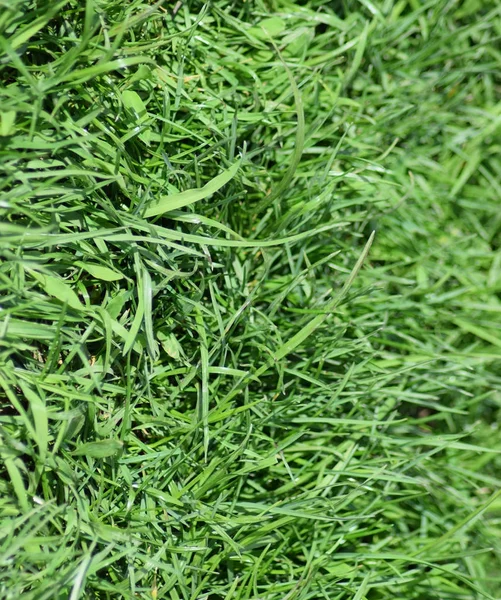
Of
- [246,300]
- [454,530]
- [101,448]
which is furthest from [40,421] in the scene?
[454,530]

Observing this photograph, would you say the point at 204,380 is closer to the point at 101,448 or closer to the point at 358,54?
the point at 101,448

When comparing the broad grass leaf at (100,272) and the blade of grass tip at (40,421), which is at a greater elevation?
the broad grass leaf at (100,272)

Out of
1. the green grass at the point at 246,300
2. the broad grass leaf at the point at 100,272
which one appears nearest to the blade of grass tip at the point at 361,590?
the green grass at the point at 246,300

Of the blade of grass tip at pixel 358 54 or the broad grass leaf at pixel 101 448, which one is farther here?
the blade of grass tip at pixel 358 54

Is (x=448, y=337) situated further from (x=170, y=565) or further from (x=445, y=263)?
(x=170, y=565)

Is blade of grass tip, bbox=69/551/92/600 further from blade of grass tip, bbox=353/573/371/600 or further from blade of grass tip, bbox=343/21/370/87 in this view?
blade of grass tip, bbox=343/21/370/87

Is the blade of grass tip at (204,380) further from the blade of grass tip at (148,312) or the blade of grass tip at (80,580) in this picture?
the blade of grass tip at (80,580)

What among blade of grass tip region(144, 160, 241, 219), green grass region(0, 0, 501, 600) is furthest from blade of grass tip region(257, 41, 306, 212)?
blade of grass tip region(144, 160, 241, 219)
